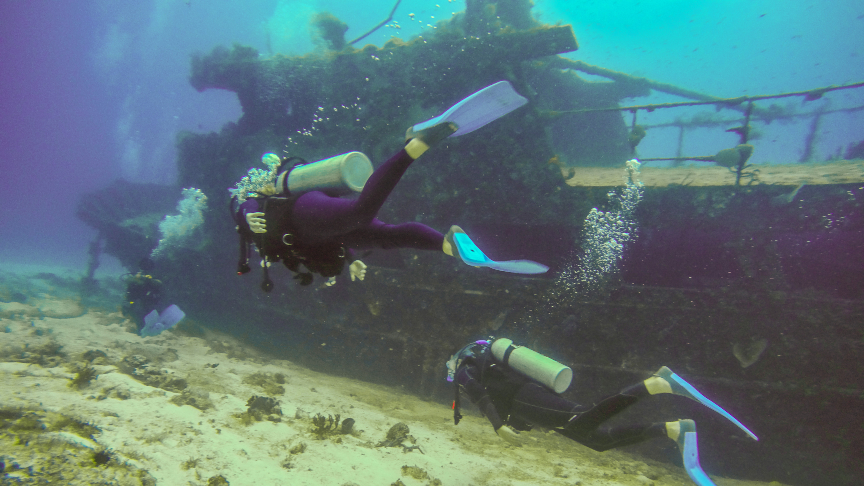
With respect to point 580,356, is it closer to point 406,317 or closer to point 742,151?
point 406,317

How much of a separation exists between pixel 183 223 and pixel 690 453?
55.1 ft

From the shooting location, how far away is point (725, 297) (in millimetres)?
5770

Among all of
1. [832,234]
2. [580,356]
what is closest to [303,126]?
[580,356]

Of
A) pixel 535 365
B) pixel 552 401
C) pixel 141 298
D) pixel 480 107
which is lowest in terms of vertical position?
pixel 141 298

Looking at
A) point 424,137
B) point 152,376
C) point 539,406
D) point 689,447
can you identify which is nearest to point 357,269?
point 424,137

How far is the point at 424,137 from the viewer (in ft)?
8.44

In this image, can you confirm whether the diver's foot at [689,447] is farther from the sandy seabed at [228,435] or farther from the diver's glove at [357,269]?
the diver's glove at [357,269]

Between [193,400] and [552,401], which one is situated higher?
[552,401]

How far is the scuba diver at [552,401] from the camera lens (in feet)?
11.6

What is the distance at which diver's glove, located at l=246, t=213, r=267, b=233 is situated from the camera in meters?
3.09

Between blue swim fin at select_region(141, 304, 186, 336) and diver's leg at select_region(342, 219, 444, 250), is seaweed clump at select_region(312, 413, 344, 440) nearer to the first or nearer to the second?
diver's leg at select_region(342, 219, 444, 250)

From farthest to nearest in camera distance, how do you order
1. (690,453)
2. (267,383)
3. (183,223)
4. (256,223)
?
1. (183,223)
2. (267,383)
3. (690,453)
4. (256,223)

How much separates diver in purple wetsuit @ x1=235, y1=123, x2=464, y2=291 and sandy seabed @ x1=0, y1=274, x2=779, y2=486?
1.64 m

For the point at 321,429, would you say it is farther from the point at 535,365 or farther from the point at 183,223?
the point at 183,223
